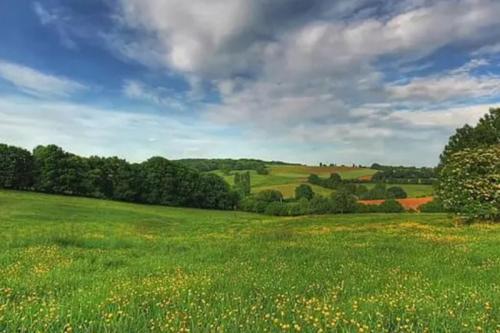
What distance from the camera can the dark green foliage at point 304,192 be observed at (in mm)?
120150

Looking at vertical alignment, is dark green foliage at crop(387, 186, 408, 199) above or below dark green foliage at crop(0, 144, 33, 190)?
below

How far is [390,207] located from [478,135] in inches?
2104

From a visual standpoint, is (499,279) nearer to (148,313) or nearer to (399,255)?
(399,255)

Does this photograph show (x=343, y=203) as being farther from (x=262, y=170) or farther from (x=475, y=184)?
(x=475, y=184)

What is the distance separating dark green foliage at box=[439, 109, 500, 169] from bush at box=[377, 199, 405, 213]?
48167 millimetres

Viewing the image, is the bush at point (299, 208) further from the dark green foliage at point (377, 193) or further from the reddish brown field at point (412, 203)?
the dark green foliage at point (377, 193)

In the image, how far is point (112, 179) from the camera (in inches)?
4077

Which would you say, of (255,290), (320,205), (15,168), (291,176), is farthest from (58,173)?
(255,290)

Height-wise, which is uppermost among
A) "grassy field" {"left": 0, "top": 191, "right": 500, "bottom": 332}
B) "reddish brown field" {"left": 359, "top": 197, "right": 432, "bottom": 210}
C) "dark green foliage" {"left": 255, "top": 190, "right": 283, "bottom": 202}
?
"grassy field" {"left": 0, "top": 191, "right": 500, "bottom": 332}

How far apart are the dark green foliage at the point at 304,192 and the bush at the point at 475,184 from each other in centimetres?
7693

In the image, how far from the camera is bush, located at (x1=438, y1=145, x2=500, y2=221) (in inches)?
1521

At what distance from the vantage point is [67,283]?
1097cm

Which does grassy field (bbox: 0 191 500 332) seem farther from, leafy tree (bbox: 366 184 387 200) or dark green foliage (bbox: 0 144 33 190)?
leafy tree (bbox: 366 184 387 200)

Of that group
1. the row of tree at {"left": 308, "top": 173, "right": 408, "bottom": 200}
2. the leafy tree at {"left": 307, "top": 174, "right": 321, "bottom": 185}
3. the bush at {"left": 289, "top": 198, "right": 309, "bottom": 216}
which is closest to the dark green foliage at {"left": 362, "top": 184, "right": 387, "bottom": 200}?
the row of tree at {"left": 308, "top": 173, "right": 408, "bottom": 200}
